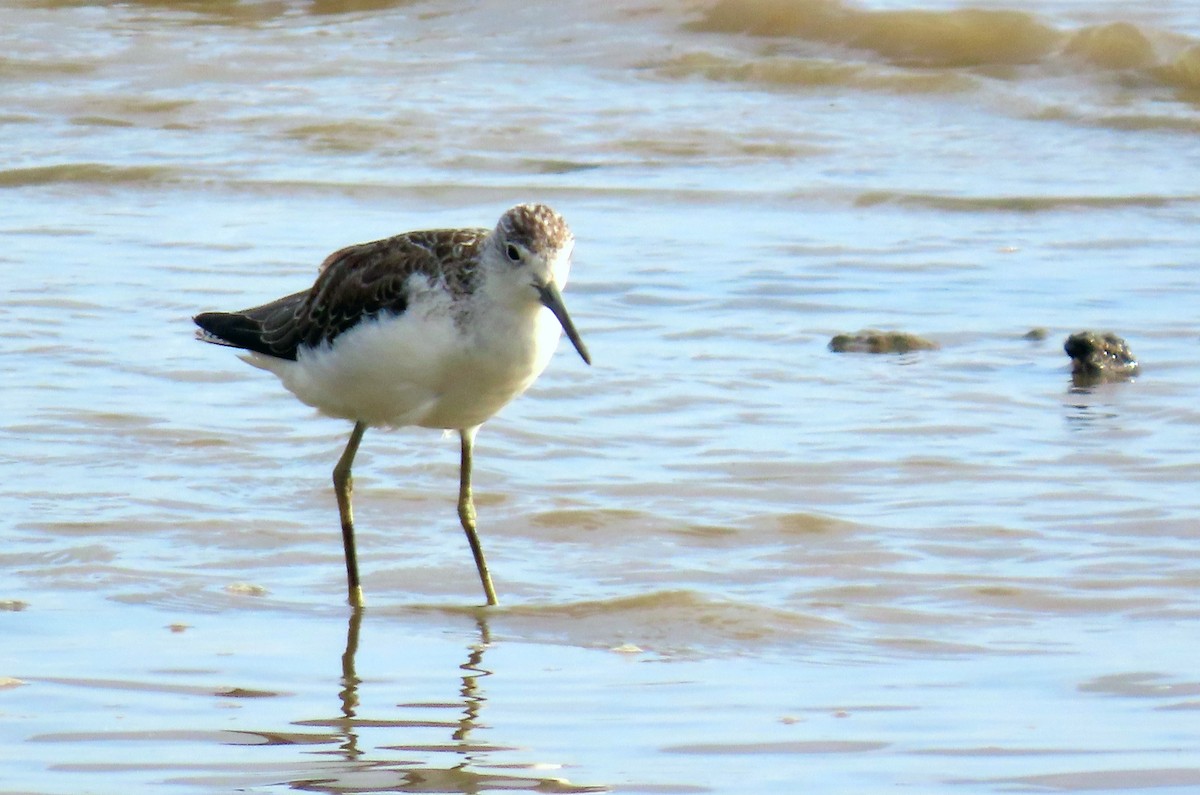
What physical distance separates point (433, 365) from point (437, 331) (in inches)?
4.0

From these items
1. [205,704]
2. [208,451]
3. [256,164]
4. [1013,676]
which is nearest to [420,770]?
[205,704]

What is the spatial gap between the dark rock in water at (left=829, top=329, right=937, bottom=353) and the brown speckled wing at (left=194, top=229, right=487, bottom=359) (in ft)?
10.1

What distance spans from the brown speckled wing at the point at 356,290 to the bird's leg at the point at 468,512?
55 cm

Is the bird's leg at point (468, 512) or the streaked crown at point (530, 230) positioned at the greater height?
the streaked crown at point (530, 230)

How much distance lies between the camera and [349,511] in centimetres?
614

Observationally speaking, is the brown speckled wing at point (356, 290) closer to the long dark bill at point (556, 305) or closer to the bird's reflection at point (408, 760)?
the long dark bill at point (556, 305)

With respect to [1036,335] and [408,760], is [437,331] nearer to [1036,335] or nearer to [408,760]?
[408,760]

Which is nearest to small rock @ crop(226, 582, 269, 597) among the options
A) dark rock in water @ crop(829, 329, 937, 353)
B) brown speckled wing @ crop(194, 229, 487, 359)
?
brown speckled wing @ crop(194, 229, 487, 359)

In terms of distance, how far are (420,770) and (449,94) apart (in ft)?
38.9

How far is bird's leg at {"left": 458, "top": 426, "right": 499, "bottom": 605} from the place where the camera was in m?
5.98

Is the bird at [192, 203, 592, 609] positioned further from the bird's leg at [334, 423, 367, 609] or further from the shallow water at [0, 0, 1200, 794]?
the shallow water at [0, 0, 1200, 794]

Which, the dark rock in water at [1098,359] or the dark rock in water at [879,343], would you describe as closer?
the dark rock in water at [1098,359]

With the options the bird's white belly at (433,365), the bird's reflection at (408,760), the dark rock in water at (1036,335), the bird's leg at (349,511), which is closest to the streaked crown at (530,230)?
the bird's white belly at (433,365)

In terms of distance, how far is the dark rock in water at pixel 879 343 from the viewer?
8.86 m
